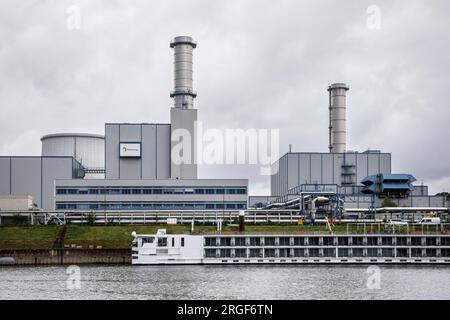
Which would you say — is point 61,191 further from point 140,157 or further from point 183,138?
point 183,138

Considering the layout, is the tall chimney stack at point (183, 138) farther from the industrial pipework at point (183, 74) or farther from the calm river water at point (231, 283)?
the calm river water at point (231, 283)

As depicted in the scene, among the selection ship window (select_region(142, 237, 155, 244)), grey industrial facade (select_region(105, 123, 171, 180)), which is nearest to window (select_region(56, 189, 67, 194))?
grey industrial facade (select_region(105, 123, 171, 180))

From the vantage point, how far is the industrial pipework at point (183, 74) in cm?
16438

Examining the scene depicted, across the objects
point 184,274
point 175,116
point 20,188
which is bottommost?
point 184,274

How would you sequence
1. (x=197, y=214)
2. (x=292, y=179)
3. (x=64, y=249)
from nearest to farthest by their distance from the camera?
1. (x=64, y=249)
2. (x=197, y=214)
3. (x=292, y=179)

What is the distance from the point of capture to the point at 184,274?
255ft

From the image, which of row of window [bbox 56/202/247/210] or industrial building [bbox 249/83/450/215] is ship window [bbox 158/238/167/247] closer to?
row of window [bbox 56/202/247/210]

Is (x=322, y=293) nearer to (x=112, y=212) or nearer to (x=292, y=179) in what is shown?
(x=112, y=212)

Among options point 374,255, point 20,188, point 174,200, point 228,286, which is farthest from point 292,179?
point 228,286

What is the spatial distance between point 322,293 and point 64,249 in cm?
5670

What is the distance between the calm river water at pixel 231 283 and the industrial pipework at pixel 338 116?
8627cm

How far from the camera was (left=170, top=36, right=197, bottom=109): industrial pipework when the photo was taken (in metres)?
164

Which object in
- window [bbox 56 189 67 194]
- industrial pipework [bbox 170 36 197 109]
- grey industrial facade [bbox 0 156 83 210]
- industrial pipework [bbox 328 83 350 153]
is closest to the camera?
window [bbox 56 189 67 194]

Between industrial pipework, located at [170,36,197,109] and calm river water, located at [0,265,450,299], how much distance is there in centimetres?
7950
